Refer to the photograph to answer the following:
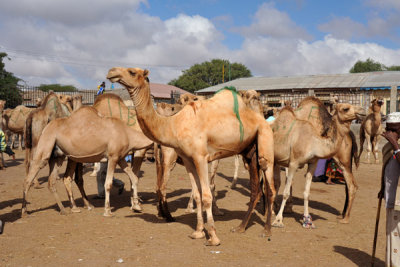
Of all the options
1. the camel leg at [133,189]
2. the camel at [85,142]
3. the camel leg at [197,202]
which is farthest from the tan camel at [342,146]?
the camel leg at [133,189]

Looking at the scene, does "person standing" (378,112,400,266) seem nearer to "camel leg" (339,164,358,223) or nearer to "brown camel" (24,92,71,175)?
"camel leg" (339,164,358,223)

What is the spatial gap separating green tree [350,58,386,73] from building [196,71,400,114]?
2849 centimetres

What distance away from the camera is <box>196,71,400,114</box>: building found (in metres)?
25.2

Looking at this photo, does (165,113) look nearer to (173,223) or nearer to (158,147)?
(158,147)

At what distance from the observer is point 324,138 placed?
22.9 feet

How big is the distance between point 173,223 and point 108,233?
4.29 ft

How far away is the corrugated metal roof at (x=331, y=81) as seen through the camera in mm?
27445

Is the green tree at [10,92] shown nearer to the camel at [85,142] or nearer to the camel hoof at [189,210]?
the camel at [85,142]

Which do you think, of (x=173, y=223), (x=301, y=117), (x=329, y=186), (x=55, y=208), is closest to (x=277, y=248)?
(x=173, y=223)

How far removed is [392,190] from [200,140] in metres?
2.69

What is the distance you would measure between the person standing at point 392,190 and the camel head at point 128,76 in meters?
3.36

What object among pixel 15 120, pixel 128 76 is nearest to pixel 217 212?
pixel 128 76

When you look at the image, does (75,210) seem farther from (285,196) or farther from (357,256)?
(357,256)

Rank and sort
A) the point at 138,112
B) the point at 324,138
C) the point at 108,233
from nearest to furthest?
the point at 138,112 → the point at 108,233 → the point at 324,138
